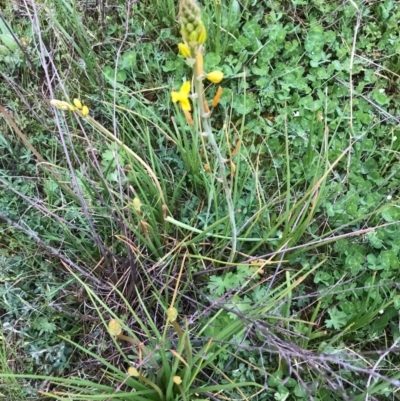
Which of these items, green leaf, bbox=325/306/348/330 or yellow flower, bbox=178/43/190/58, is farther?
green leaf, bbox=325/306/348/330

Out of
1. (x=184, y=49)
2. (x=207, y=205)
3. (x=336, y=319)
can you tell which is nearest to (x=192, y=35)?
(x=184, y=49)

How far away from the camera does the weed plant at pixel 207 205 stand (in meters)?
1.65

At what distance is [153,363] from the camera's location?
4.84 feet

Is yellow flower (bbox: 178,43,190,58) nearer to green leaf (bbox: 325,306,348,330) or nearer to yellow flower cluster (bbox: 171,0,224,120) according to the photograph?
yellow flower cluster (bbox: 171,0,224,120)

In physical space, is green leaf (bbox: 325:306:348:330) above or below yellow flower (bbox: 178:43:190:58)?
below

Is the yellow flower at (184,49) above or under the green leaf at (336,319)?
above

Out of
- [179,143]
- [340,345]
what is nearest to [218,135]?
[179,143]

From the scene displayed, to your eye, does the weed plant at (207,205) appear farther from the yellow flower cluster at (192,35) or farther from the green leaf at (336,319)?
the yellow flower cluster at (192,35)

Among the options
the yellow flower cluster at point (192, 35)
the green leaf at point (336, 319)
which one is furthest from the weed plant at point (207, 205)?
the yellow flower cluster at point (192, 35)

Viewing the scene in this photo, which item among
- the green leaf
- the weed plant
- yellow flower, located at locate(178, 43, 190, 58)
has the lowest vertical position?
the green leaf

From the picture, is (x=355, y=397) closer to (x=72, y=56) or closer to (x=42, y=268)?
(x=42, y=268)

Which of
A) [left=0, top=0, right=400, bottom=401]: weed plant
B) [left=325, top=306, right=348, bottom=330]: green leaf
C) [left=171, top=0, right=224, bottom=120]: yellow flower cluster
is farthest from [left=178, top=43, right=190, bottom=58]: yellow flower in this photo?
[left=325, top=306, right=348, bottom=330]: green leaf

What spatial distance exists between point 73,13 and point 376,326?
1.80 m

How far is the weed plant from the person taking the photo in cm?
165
